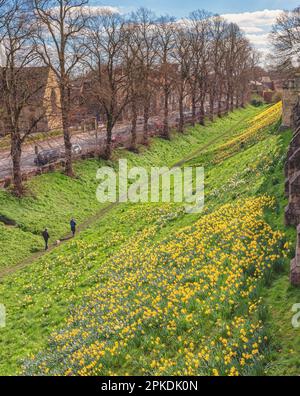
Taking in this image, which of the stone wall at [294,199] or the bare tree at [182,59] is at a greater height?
the bare tree at [182,59]

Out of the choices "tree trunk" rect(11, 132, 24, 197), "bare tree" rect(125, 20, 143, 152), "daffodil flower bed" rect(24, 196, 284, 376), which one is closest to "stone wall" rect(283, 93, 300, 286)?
"daffodil flower bed" rect(24, 196, 284, 376)

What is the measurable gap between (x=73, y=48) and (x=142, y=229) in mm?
22323

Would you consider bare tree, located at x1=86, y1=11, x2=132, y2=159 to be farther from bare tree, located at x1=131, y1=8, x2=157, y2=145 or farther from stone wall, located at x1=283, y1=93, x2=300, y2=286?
stone wall, located at x1=283, y1=93, x2=300, y2=286

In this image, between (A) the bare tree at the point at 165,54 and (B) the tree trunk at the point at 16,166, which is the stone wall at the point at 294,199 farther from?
(A) the bare tree at the point at 165,54

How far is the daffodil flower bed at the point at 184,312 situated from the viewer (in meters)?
10.1

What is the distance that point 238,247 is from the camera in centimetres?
1396
